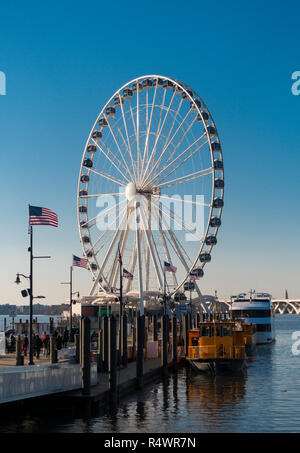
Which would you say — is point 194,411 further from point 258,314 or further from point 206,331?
point 258,314

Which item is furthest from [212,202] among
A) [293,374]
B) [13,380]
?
[13,380]

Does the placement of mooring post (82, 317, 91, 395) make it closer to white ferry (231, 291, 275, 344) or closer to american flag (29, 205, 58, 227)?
american flag (29, 205, 58, 227)

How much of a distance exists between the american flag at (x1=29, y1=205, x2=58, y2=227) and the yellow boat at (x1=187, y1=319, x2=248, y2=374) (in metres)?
14.0

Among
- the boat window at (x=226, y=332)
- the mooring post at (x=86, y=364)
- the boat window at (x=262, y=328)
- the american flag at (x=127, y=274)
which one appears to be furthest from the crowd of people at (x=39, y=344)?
the boat window at (x=262, y=328)

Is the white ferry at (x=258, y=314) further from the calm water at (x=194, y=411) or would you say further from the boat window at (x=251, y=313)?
the calm water at (x=194, y=411)

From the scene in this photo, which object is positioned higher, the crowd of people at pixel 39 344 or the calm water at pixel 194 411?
the crowd of people at pixel 39 344

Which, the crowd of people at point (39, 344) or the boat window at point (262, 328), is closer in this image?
the crowd of people at point (39, 344)

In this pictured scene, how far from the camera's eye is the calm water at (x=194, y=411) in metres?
27.3

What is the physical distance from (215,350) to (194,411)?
13.5 m

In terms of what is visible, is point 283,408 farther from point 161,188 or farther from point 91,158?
point 91,158

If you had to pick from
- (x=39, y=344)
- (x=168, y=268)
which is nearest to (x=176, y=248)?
(x=168, y=268)

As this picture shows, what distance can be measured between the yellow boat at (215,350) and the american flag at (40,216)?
13980mm

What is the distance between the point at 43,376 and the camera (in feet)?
88.0

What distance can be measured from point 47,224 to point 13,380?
1314 centimetres
